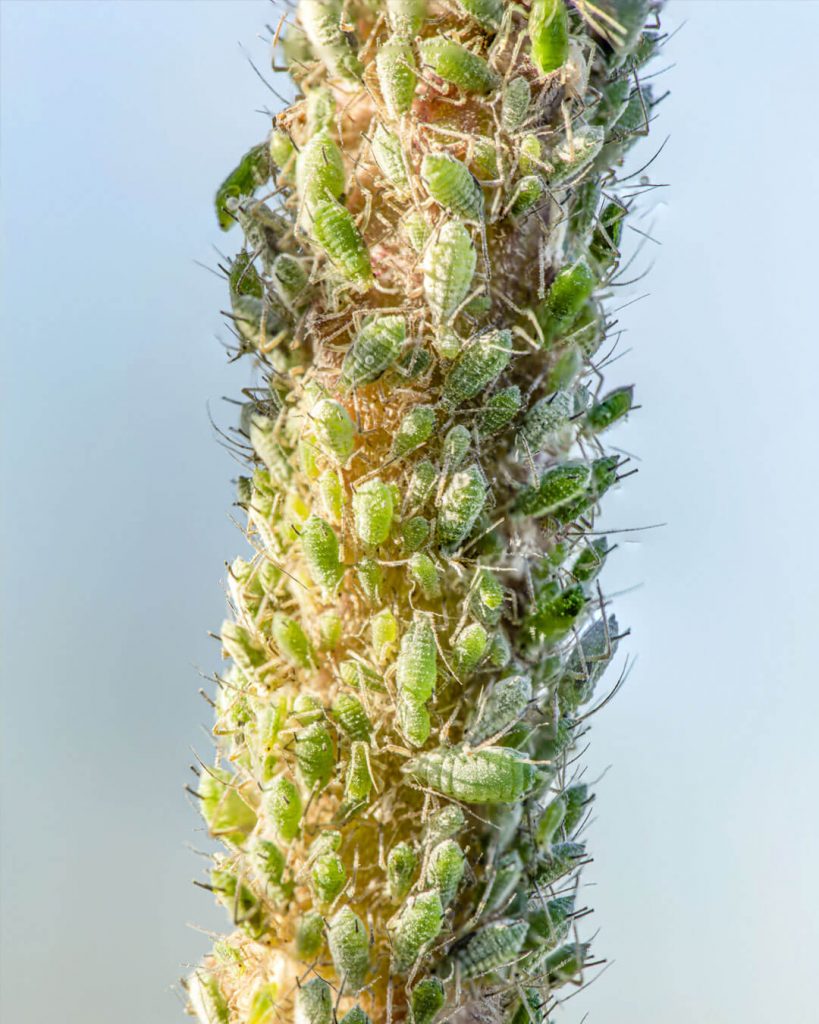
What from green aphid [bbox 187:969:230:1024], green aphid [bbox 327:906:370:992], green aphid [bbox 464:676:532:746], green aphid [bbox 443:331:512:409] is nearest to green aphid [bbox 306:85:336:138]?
green aphid [bbox 443:331:512:409]

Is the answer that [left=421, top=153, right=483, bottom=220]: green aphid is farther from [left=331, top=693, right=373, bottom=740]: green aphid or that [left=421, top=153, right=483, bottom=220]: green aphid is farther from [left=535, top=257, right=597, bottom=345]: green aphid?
[left=331, top=693, right=373, bottom=740]: green aphid

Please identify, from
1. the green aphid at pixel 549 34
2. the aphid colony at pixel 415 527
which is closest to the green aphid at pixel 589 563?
the aphid colony at pixel 415 527

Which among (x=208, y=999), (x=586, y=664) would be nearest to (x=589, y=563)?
(x=586, y=664)

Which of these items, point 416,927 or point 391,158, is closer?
point 416,927

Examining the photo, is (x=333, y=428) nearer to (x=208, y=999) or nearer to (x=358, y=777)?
(x=358, y=777)

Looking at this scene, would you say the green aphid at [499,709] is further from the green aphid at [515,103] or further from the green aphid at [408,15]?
the green aphid at [408,15]

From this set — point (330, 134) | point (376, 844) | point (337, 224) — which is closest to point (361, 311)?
point (337, 224)

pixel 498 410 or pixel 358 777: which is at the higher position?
pixel 498 410
